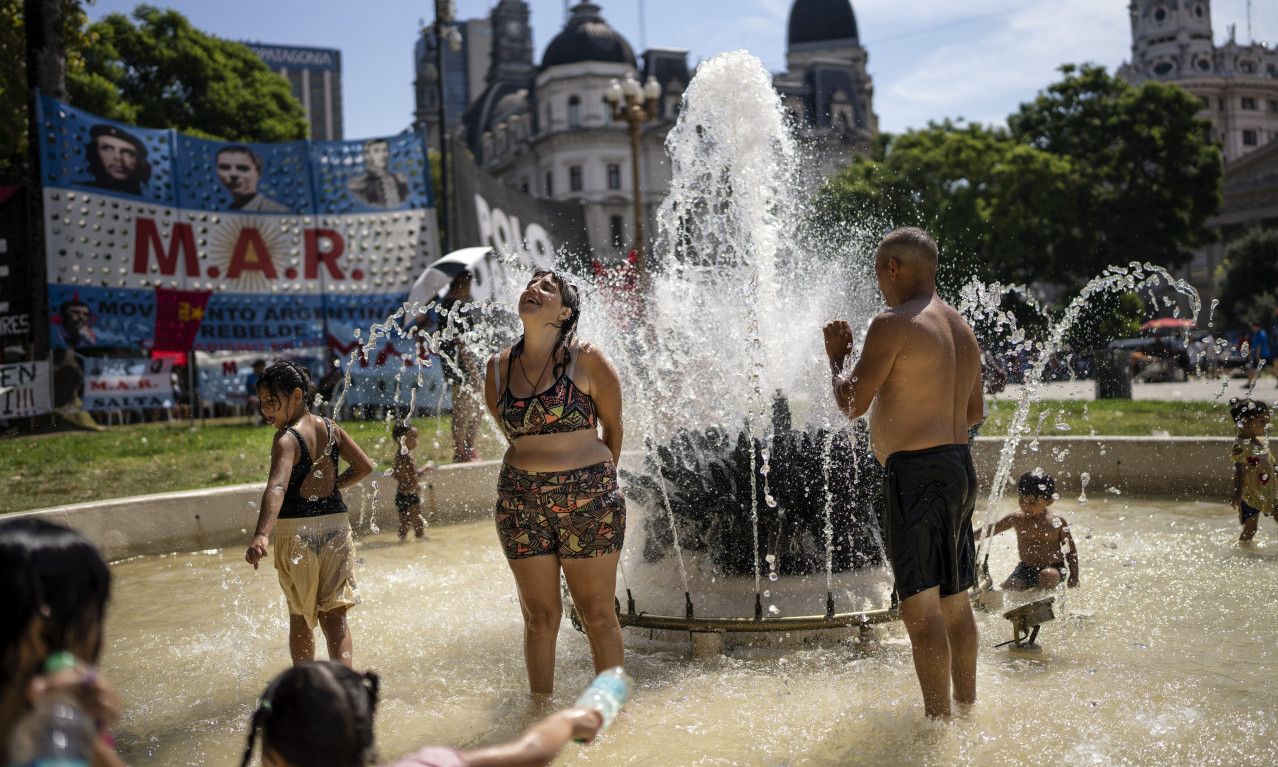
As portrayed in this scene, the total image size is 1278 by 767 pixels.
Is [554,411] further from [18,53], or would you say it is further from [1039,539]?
[18,53]

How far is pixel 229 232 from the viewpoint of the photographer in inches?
580

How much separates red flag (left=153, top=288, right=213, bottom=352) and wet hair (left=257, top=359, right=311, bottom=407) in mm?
11649

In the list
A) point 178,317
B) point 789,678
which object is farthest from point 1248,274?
point 789,678

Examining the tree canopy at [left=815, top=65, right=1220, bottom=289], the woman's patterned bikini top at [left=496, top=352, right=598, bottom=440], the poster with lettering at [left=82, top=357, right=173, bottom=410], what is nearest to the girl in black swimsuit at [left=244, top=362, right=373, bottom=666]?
the woman's patterned bikini top at [left=496, top=352, right=598, bottom=440]

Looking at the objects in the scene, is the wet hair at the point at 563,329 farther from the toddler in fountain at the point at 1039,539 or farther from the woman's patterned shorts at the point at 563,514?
the toddler in fountain at the point at 1039,539

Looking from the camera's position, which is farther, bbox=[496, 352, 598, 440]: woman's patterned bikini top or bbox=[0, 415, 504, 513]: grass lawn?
bbox=[0, 415, 504, 513]: grass lawn

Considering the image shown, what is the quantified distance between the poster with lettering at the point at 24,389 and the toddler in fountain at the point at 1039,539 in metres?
12.5

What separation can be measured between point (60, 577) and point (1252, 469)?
6289mm

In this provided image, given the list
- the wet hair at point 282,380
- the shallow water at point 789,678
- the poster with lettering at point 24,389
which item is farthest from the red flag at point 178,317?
the wet hair at point 282,380

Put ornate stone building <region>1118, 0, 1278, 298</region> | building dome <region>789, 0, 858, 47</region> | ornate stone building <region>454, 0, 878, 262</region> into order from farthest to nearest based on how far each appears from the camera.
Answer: ornate stone building <region>1118, 0, 1278, 298</region> < building dome <region>789, 0, 858, 47</region> < ornate stone building <region>454, 0, 878, 262</region>

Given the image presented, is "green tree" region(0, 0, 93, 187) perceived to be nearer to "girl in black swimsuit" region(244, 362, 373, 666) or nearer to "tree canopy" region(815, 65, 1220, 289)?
"girl in black swimsuit" region(244, 362, 373, 666)

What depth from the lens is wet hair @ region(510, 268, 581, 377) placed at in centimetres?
342

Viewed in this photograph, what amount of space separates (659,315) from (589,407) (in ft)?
11.1

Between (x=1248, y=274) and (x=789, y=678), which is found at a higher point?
(x=1248, y=274)
